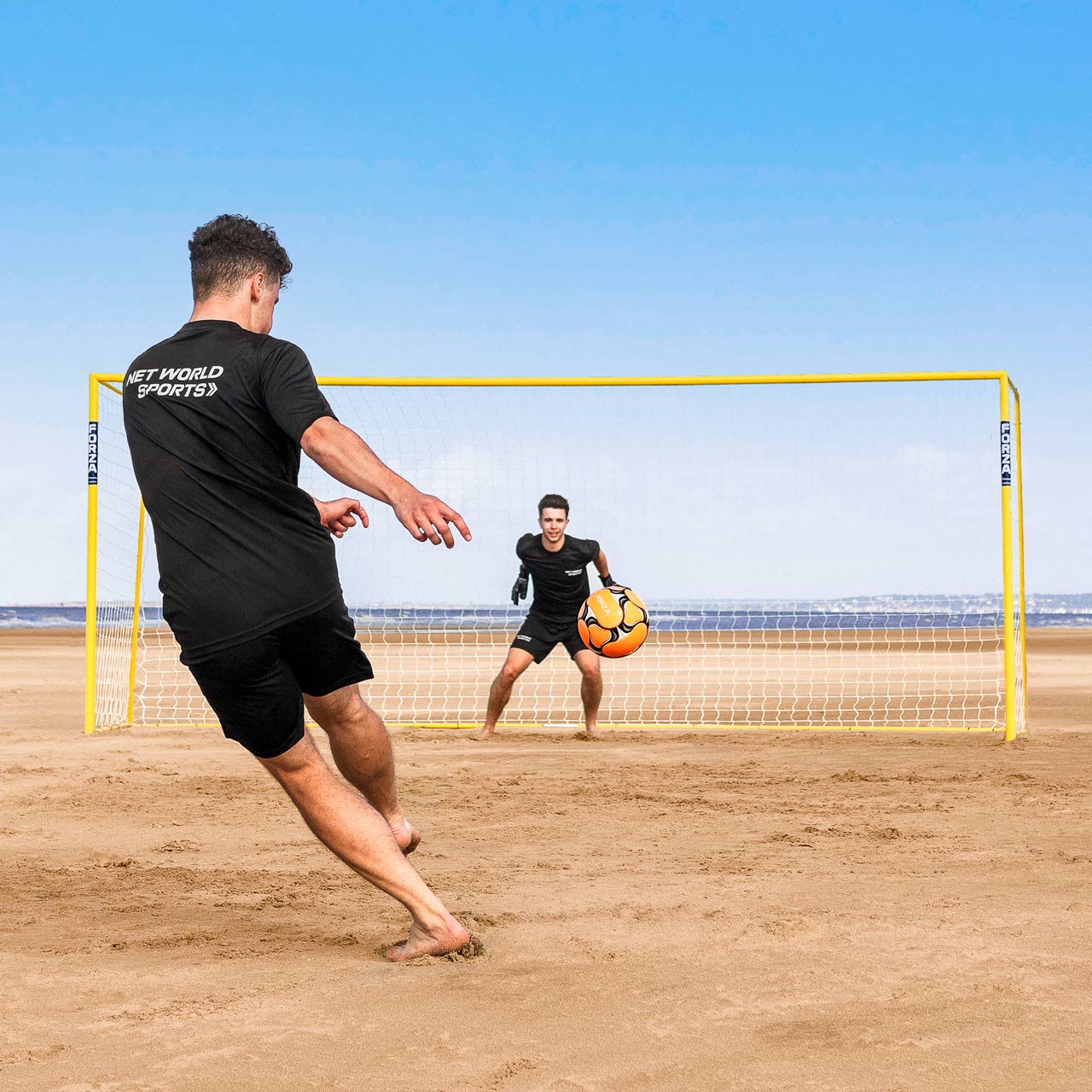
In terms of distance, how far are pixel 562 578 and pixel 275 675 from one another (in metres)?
6.83

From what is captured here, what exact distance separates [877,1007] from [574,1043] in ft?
2.62

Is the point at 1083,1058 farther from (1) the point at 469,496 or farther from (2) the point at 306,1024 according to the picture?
(1) the point at 469,496

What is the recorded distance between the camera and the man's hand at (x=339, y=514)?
3416 millimetres

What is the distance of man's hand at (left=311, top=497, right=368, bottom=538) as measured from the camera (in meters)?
3.42

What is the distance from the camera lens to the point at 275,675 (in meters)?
3.22

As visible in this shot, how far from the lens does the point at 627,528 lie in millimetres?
12555

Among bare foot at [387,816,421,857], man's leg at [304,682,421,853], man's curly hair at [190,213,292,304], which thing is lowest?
bare foot at [387,816,421,857]

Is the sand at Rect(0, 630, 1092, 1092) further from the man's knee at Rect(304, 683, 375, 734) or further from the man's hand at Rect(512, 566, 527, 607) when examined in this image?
the man's hand at Rect(512, 566, 527, 607)

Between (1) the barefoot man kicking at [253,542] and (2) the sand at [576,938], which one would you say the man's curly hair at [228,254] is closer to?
(1) the barefoot man kicking at [253,542]

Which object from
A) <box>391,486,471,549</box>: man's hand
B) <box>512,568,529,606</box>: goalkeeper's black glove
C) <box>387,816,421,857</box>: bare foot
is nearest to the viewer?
<box>391,486,471,549</box>: man's hand

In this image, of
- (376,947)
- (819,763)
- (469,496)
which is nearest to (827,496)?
(469,496)

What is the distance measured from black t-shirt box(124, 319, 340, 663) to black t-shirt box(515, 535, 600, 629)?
6712mm

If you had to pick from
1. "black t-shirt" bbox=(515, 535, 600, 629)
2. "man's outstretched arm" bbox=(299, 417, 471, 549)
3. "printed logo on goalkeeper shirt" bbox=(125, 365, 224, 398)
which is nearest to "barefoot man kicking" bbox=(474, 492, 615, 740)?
"black t-shirt" bbox=(515, 535, 600, 629)

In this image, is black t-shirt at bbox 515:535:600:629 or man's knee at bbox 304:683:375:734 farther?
black t-shirt at bbox 515:535:600:629
